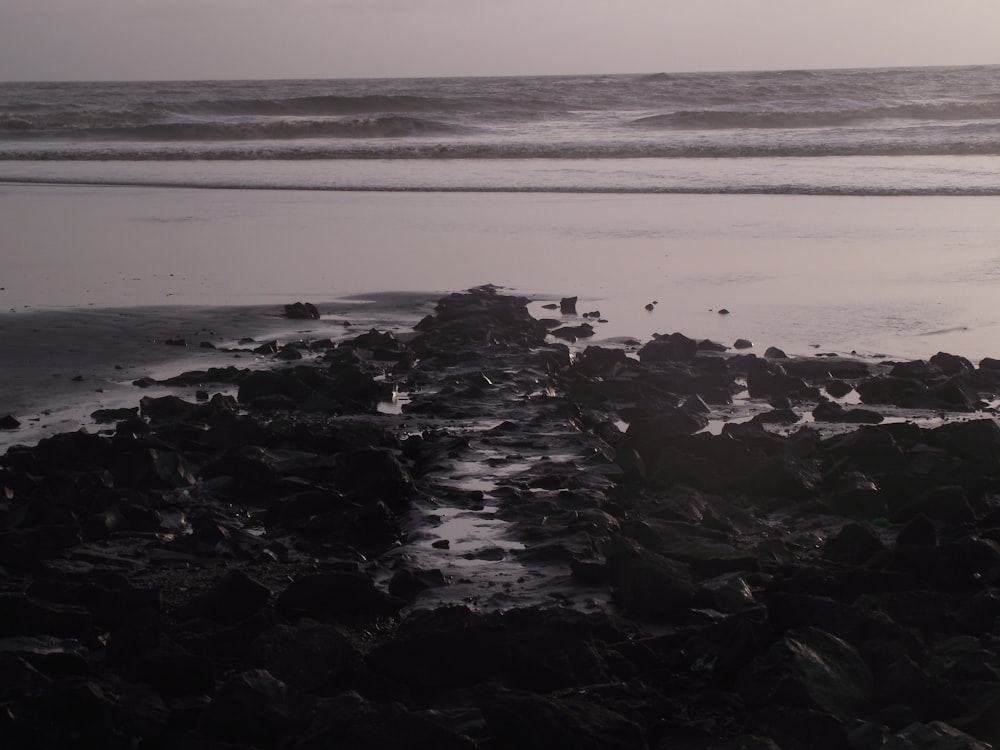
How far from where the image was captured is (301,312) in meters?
10.3

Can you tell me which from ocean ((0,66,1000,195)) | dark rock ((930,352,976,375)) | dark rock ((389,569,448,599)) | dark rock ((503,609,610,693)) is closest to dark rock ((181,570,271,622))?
dark rock ((389,569,448,599))

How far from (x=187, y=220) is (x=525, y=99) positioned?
28678 millimetres

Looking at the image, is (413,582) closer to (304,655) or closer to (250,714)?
(304,655)

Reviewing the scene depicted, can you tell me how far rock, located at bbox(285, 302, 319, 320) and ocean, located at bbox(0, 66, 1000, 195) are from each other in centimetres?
993

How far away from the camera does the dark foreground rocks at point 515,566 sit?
3.61m

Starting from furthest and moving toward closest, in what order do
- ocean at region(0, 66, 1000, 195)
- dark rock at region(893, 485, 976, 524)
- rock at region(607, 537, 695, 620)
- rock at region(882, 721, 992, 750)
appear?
ocean at region(0, 66, 1000, 195), dark rock at region(893, 485, 976, 524), rock at region(607, 537, 695, 620), rock at region(882, 721, 992, 750)

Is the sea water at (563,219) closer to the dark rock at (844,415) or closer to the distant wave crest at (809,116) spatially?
the distant wave crest at (809,116)

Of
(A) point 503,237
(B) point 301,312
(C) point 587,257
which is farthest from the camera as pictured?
(A) point 503,237

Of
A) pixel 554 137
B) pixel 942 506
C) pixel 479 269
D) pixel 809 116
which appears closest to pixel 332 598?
pixel 942 506

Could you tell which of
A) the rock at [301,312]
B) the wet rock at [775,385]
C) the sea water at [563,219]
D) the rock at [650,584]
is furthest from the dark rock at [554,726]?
the rock at [301,312]

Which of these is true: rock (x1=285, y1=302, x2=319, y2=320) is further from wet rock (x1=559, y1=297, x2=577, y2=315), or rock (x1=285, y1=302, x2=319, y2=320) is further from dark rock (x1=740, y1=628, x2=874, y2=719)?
dark rock (x1=740, y1=628, x2=874, y2=719)

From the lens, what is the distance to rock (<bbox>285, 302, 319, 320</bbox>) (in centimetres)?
1031

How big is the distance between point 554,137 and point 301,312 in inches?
859

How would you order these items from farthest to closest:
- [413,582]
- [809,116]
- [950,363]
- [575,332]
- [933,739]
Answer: [809,116]
[575,332]
[950,363]
[413,582]
[933,739]
